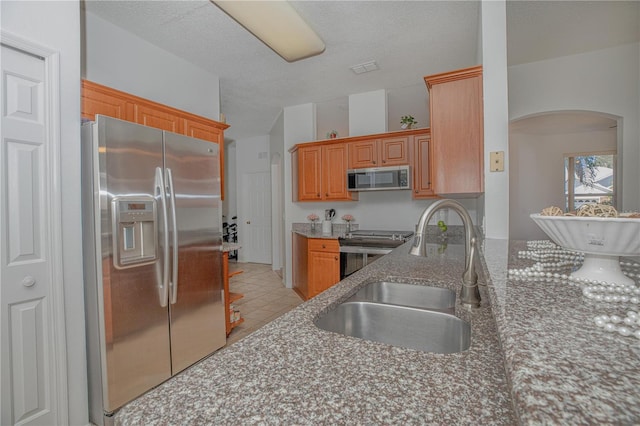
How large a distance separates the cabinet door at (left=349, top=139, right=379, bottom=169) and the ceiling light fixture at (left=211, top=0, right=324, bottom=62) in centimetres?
153

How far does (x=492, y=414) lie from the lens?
441 mm

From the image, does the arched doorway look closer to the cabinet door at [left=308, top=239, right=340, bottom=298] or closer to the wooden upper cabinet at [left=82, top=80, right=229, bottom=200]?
the cabinet door at [left=308, top=239, right=340, bottom=298]

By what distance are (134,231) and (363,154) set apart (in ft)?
9.26

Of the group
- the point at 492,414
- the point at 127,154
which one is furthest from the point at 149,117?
the point at 492,414

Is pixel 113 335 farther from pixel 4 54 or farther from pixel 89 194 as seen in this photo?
pixel 4 54

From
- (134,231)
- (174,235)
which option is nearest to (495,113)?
(174,235)

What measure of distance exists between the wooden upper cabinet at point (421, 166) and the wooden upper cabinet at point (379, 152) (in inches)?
4.2

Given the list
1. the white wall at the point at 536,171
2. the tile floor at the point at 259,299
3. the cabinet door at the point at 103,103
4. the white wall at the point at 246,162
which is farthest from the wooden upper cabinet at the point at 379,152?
the white wall at the point at 536,171

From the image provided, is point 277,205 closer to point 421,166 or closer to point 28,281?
point 421,166

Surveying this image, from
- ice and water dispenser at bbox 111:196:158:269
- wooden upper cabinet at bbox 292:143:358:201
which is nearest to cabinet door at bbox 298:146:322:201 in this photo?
wooden upper cabinet at bbox 292:143:358:201

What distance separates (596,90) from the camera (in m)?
3.05

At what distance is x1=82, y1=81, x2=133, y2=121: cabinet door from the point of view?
6.40 feet

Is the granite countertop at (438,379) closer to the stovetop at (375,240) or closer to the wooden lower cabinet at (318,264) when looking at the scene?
the stovetop at (375,240)

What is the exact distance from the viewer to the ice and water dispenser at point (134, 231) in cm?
179
